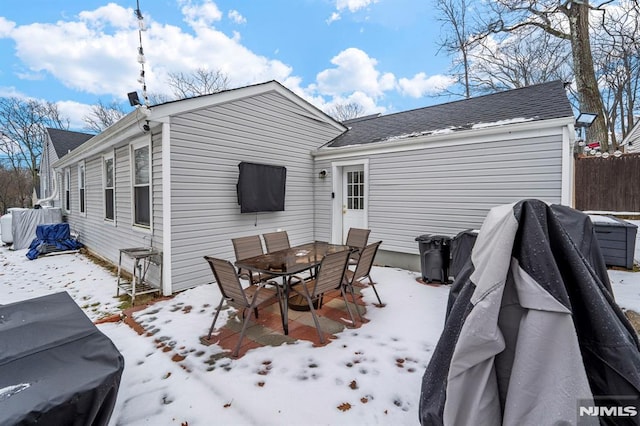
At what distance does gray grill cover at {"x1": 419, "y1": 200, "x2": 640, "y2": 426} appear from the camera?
94cm

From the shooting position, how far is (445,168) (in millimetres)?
5477

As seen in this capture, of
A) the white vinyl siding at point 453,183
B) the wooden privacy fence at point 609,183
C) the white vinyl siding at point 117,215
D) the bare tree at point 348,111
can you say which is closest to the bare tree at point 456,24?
the wooden privacy fence at point 609,183

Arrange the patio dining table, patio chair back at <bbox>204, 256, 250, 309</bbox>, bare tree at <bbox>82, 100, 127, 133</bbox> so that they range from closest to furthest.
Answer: patio chair back at <bbox>204, 256, 250, 309</bbox> → the patio dining table → bare tree at <bbox>82, 100, 127, 133</bbox>

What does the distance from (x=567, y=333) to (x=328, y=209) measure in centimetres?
622

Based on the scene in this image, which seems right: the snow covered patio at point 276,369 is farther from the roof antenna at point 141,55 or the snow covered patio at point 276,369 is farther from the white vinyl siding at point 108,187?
the roof antenna at point 141,55

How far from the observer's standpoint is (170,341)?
10.4 ft

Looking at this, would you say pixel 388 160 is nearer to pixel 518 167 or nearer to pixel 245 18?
pixel 518 167

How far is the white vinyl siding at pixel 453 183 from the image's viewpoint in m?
4.64

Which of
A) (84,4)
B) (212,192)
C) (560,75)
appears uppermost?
(560,75)

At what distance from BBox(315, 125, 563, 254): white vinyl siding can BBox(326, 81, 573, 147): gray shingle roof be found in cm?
46

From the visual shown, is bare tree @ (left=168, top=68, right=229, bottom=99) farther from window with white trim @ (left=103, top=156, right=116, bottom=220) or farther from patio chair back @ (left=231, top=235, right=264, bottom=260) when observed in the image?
patio chair back @ (left=231, top=235, right=264, bottom=260)

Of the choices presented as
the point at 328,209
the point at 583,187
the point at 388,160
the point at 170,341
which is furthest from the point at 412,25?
the point at 170,341

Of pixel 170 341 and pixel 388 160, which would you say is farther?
pixel 388 160

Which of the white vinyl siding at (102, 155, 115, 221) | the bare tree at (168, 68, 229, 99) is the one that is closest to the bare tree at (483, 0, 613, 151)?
the white vinyl siding at (102, 155, 115, 221)
